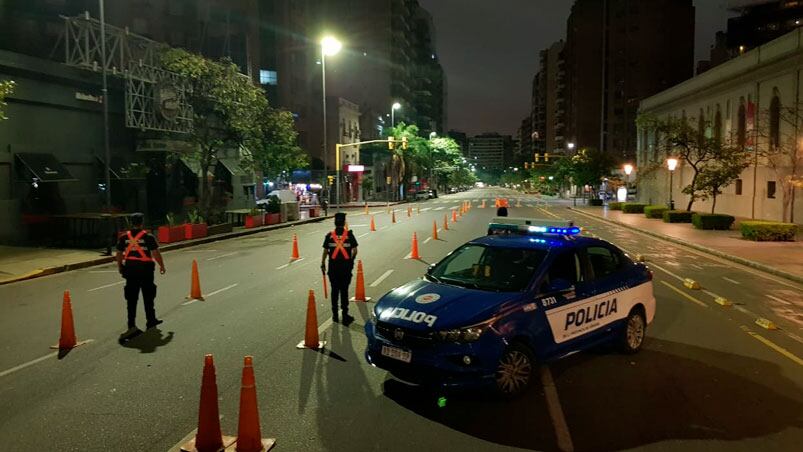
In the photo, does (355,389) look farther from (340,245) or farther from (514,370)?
(340,245)

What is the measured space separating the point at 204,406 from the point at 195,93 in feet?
94.8

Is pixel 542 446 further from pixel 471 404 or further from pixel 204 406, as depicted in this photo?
pixel 204 406

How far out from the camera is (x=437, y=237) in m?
25.2

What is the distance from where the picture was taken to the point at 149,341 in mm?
8844

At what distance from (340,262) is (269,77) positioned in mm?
69296

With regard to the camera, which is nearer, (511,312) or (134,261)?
(511,312)

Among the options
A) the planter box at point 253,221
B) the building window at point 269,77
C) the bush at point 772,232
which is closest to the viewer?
the bush at point 772,232

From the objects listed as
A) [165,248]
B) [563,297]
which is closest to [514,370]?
[563,297]

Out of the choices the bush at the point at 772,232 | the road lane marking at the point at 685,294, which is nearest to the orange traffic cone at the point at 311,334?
the road lane marking at the point at 685,294

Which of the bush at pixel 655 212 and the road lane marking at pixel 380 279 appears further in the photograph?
the bush at pixel 655 212

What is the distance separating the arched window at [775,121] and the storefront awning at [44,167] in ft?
114

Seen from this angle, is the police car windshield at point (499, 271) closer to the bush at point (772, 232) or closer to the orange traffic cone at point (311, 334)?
the orange traffic cone at point (311, 334)

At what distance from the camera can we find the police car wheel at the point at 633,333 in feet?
25.6

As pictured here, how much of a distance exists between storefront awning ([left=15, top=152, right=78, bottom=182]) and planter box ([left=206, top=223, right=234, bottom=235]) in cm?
590
